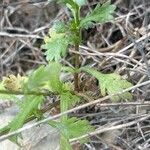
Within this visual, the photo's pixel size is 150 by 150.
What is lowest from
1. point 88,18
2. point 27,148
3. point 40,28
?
point 27,148

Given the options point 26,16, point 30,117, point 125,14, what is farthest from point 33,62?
point 30,117

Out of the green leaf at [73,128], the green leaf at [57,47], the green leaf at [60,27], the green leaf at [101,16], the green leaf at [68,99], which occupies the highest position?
the green leaf at [101,16]

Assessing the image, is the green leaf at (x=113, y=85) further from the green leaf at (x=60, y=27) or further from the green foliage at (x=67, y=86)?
the green leaf at (x=60, y=27)

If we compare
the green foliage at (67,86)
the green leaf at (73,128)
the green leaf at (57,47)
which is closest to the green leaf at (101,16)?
the green foliage at (67,86)

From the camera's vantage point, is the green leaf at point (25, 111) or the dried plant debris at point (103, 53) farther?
the dried plant debris at point (103, 53)

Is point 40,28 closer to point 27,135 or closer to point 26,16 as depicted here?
point 26,16

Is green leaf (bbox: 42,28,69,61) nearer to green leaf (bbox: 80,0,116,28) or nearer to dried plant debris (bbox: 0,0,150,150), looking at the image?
green leaf (bbox: 80,0,116,28)

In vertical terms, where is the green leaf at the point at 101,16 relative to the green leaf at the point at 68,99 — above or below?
above

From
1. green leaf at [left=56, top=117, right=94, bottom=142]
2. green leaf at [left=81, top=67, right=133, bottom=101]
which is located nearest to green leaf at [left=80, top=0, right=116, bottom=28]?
green leaf at [left=81, top=67, right=133, bottom=101]
